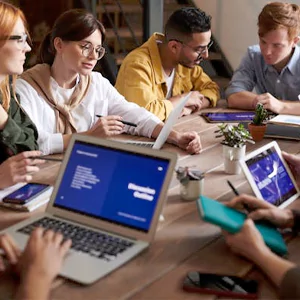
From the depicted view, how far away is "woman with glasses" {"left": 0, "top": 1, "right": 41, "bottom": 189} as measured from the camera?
1.89 meters

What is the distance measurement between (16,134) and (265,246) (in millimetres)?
1048

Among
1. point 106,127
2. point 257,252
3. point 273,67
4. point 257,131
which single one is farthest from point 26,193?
point 273,67

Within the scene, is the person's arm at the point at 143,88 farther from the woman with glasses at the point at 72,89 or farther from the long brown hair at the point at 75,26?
the long brown hair at the point at 75,26

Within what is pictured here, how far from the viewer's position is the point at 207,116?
8.84 ft

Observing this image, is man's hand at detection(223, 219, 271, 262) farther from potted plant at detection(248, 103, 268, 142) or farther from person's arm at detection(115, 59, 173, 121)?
person's arm at detection(115, 59, 173, 121)

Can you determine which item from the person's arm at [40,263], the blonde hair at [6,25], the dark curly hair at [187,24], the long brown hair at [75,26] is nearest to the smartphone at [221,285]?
the person's arm at [40,263]

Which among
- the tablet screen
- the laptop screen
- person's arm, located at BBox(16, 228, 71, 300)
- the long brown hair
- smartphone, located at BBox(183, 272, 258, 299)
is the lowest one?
the tablet screen

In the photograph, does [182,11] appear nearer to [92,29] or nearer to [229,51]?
[92,29]

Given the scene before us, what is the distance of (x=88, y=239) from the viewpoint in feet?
4.23

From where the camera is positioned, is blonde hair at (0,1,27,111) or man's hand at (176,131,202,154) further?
man's hand at (176,131,202,154)

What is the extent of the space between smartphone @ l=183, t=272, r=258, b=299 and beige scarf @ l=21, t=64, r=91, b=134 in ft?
4.19

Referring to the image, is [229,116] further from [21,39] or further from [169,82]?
[21,39]

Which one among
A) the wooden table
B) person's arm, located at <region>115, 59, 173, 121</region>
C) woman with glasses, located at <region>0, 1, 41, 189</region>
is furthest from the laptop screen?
person's arm, located at <region>115, 59, 173, 121</region>

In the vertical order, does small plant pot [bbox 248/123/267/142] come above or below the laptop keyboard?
below
